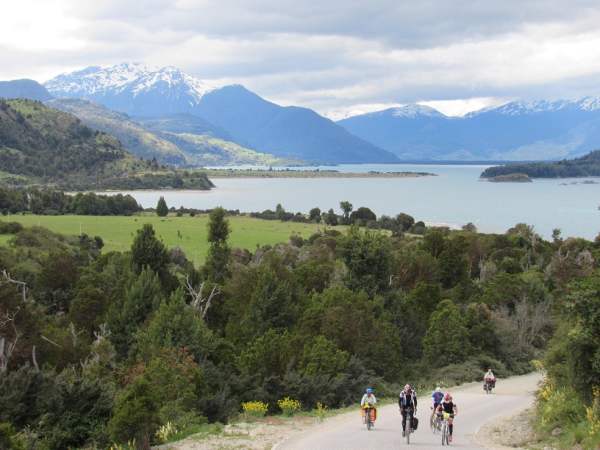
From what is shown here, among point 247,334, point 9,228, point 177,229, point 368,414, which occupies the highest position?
point 9,228

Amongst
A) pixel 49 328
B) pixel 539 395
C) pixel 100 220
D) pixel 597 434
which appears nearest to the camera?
pixel 597 434

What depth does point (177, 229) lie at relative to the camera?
116 m

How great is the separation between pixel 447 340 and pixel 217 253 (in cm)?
2779

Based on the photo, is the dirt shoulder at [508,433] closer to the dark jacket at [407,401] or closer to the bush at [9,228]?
the dark jacket at [407,401]

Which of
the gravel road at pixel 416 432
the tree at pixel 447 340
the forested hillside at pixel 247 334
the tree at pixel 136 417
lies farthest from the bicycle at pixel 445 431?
the tree at pixel 447 340

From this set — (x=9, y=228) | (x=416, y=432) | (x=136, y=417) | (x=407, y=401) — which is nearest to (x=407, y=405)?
(x=407, y=401)

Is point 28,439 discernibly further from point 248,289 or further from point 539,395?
point 248,289

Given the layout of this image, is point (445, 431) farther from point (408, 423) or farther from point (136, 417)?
point (136, 417)

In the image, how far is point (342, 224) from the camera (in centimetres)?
14025

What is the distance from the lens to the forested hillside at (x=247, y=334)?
20.9m

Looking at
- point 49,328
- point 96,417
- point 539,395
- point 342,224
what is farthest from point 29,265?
point 342,224

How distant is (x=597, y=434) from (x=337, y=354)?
14692mm

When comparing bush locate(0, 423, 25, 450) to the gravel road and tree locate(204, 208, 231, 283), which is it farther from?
tree locate(204, 208, 231, 283)

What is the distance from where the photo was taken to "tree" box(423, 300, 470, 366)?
38156 millimetres
